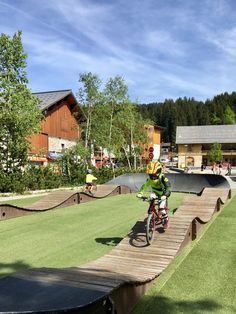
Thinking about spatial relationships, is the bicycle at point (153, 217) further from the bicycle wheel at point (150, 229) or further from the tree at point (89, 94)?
the tree at point (89, 94)

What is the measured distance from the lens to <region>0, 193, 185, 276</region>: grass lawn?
23.8ft

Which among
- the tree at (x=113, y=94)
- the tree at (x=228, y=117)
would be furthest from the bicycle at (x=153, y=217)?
the tree at (x=228, y=117)

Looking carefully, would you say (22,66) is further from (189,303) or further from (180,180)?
(189,303)

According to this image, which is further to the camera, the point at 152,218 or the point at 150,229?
the point at 152,218

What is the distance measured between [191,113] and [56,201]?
121 m

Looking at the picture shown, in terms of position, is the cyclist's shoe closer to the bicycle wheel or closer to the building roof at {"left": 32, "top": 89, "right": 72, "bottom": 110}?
the bicycle wheel

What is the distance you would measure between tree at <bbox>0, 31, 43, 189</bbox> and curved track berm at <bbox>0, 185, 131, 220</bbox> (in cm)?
497

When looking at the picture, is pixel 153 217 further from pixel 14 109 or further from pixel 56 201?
pixel 14 109

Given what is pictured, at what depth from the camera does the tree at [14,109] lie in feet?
64.1

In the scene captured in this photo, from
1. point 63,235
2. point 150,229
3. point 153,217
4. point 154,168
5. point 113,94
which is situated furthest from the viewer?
point 113,94

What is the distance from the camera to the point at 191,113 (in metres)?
130

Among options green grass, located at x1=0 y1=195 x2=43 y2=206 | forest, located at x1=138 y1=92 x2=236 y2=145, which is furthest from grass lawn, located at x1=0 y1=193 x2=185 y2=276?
forest, located at x1=138 y1=92 x2=236 y2=145

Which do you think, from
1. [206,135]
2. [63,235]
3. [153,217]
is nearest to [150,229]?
[153,217]

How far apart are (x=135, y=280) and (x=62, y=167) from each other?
21572 mm
